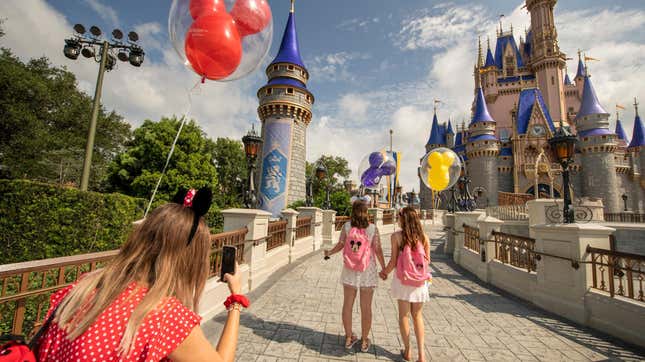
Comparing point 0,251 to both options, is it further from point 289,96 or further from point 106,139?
point 106,139

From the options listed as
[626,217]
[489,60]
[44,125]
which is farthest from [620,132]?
[44,125]

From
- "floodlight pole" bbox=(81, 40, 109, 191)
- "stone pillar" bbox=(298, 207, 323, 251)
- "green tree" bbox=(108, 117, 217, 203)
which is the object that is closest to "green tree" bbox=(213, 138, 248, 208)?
"green tree" bbox=(108, 117, 217, 203)

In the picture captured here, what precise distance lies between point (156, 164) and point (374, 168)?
55.9 feet

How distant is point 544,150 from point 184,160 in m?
42.2

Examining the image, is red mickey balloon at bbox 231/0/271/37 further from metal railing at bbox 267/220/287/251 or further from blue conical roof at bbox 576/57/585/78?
blue conical roof at bbox 576/57/585/78

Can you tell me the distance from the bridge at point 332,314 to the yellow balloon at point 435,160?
11.5 ft

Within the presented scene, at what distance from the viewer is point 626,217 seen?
905 inches

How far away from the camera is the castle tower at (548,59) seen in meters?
37.6

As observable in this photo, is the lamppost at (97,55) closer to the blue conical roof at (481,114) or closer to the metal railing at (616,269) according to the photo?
the metal railing at (616,269)

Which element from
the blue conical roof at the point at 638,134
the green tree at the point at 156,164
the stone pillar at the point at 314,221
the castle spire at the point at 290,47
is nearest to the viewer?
the stone pillar at the point at 314,221

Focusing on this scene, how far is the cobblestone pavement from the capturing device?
329 centimetres

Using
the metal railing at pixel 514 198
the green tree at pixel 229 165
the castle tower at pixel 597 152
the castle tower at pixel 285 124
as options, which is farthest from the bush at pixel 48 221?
the castle tower at pixel 597 152

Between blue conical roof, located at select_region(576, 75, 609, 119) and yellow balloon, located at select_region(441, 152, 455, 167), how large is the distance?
35.6 metres

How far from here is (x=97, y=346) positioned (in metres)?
0.90
